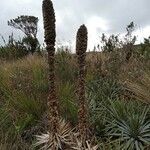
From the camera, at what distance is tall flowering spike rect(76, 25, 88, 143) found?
5.12 m

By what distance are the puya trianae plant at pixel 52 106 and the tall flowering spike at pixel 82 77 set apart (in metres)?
0.23

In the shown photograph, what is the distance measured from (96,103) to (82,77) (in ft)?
6.61

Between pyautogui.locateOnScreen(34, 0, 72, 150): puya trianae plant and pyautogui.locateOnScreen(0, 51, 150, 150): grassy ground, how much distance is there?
42 centimetres

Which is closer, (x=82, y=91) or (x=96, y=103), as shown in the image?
(x=82, y=91)

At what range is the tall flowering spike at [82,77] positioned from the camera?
16.8 feet

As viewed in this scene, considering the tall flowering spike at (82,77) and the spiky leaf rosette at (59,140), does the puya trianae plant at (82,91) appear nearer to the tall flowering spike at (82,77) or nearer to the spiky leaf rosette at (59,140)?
the tall flowering spike at (82,77)

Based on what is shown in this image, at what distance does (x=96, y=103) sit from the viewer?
7.32 meters

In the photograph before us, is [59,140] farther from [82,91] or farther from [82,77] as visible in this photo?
[82,77]

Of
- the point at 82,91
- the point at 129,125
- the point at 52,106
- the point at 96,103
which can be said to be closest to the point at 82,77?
the point at 82,91

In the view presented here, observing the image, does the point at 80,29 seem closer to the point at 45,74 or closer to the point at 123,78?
the point at 123,78

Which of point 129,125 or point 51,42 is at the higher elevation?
point 51,42

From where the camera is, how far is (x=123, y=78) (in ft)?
27.9

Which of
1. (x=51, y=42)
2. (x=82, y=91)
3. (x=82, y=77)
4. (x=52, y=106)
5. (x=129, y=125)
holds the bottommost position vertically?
(x=129, y=125)

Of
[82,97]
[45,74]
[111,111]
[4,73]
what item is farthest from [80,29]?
[4,73]
